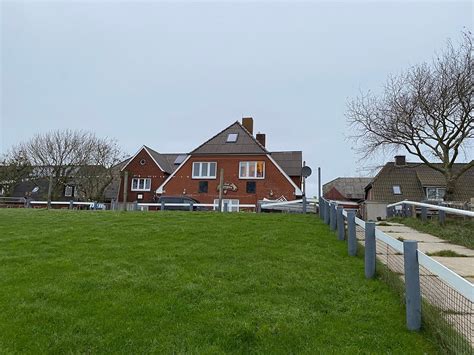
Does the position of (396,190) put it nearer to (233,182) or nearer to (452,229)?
(233,182)

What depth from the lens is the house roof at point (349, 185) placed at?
63312mm

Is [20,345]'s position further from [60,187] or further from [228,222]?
[60,187]

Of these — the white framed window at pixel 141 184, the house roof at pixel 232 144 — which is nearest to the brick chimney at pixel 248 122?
the house roof at pixel 232 144

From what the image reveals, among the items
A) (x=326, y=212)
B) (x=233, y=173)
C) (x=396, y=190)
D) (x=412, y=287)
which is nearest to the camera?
(x=412, y=287)

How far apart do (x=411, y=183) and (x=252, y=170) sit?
17.4 metres

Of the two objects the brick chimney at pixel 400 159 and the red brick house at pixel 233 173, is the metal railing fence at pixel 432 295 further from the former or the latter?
the brick chimney at pixel 400 159

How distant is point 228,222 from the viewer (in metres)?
11.7

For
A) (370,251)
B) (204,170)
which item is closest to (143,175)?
(204,170)

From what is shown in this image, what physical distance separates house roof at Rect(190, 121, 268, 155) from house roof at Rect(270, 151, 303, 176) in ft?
9.89

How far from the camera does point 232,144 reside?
34.0 m

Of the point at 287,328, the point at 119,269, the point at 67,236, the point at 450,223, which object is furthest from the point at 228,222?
the point at 287,328

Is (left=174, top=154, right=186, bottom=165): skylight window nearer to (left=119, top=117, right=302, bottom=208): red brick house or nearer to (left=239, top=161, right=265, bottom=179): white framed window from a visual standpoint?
(left=119, top=117, right=302, bottom=208): red brick house

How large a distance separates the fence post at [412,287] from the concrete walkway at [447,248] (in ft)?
6.57

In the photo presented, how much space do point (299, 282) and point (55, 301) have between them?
327 cm
